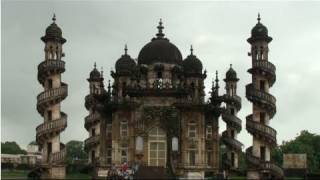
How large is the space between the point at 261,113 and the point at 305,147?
136 feet

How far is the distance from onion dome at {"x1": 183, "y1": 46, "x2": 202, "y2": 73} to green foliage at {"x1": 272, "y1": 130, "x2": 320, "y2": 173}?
113 feet

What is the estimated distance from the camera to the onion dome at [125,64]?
51750 millimetres

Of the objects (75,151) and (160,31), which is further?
(75,151)

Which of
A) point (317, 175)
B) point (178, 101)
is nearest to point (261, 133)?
point (317, 175)

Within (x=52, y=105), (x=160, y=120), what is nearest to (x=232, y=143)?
(x=160, y=120)

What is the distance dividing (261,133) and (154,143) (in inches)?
368

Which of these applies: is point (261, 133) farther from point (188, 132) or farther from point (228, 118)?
point (228, 118)

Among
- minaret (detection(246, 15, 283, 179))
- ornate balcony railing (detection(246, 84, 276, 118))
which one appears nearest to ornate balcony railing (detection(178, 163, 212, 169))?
minaret (detection(246, 15, 283, 179))

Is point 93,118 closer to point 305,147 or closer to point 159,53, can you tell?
point 159,53

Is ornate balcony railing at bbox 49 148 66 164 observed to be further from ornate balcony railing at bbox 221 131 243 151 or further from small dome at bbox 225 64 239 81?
small dome at bbox 225 64 239 81

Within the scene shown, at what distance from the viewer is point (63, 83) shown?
47.0m

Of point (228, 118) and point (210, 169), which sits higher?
point (228, 118)

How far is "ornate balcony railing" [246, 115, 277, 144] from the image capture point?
148 ft

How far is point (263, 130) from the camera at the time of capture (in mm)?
45156
